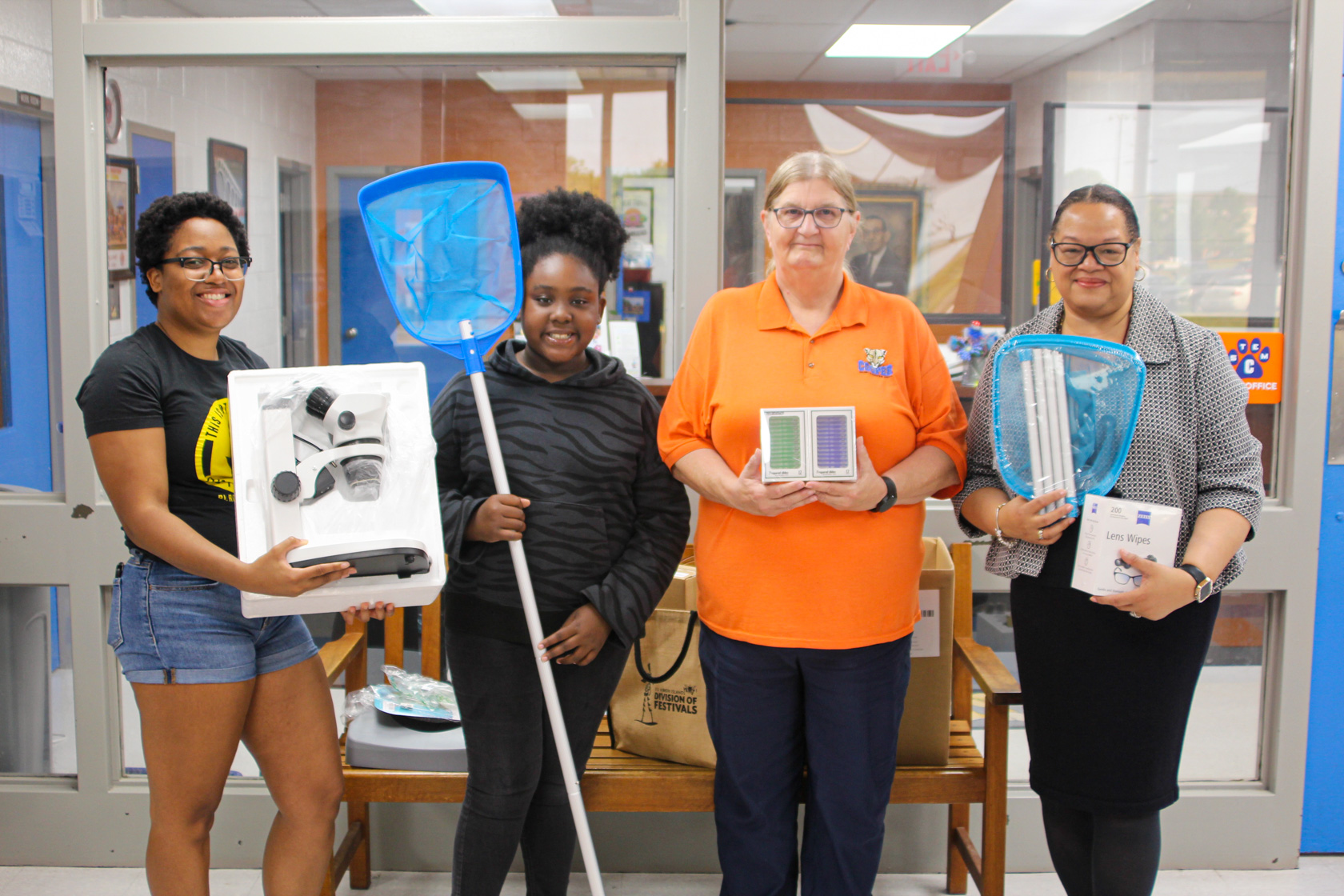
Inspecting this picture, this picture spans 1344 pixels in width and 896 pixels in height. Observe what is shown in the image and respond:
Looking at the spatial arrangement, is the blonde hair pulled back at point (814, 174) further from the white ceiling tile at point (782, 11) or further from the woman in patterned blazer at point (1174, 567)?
the white ceiling tile at point (782, 11)

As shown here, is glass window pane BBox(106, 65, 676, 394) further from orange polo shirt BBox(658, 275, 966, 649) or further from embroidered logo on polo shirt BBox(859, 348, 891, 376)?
embroidered logo on polo shirt BBox(859, 348, 891, 376)

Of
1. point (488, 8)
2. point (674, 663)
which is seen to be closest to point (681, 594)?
point (674, 663)

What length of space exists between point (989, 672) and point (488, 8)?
1944 mm

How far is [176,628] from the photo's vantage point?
1543mm

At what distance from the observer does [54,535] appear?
2326 millimetres

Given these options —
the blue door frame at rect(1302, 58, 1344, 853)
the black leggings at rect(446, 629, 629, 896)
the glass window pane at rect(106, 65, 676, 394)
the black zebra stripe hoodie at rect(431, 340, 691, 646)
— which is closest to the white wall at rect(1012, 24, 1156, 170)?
the blue door frame at rect(1302, 58, 1344, 853)

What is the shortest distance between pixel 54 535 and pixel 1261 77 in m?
3.25

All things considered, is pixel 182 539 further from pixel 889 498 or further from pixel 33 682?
pixel 33 682

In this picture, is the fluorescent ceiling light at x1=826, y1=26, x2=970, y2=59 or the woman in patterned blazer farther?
the fluorescent ceiling light at x1=826, y1=26, x2=970, y2=59

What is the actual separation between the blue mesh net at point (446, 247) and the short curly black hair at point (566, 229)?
4 cm

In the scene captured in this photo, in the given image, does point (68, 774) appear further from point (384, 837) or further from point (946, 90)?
point (946, 90)

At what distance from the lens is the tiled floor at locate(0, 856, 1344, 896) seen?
2311 millimetres

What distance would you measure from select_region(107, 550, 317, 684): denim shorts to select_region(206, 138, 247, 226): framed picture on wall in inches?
47.6

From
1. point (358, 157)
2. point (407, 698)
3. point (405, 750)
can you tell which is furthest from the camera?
point (358, 157)
